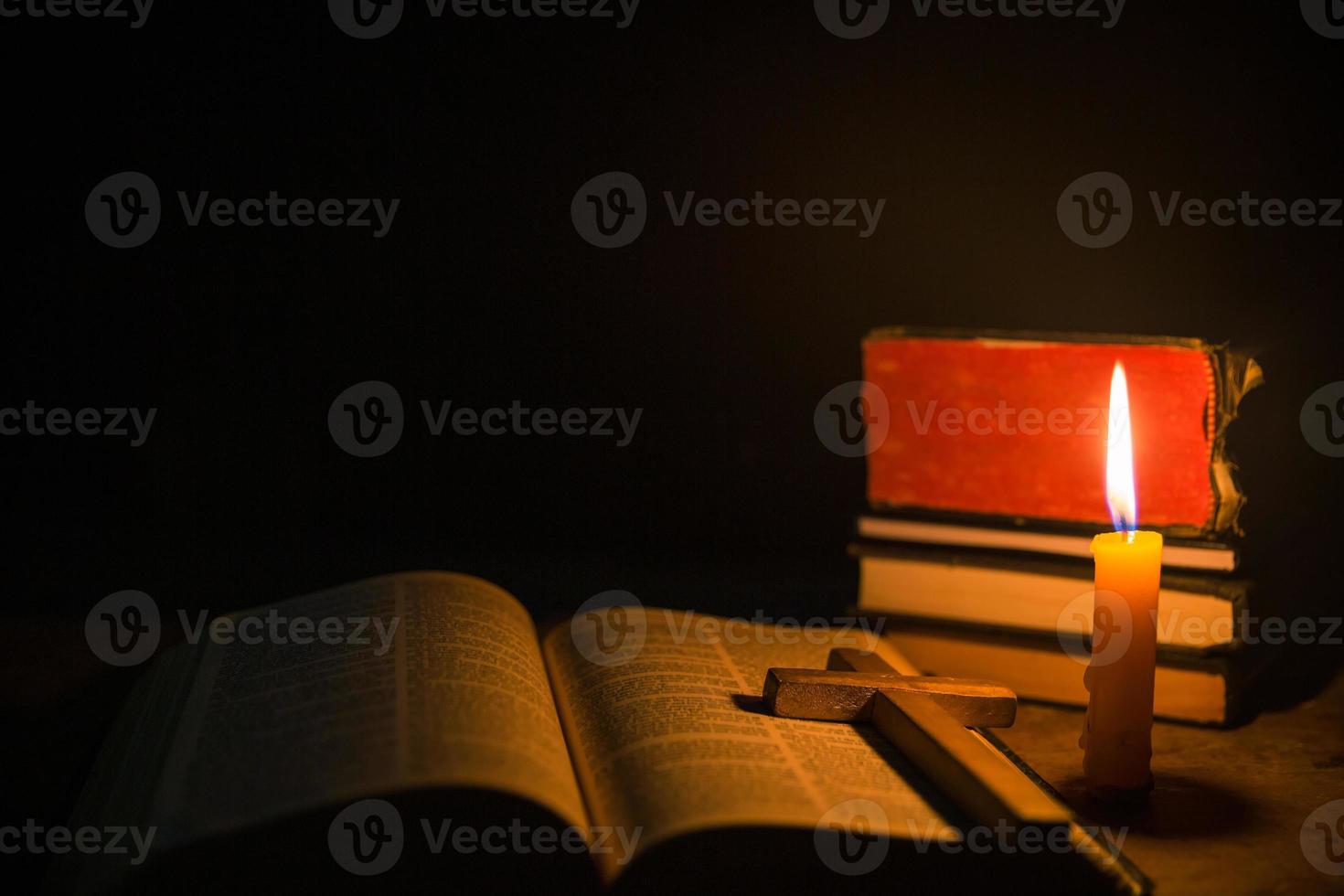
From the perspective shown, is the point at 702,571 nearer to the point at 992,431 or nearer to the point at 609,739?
the point at 992,431

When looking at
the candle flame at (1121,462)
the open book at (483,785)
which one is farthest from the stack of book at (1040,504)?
the open book at (483,785)

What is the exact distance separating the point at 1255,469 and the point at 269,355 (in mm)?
1164

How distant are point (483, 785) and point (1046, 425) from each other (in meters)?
0.64

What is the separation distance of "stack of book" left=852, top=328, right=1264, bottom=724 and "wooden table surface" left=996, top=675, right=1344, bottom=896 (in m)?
0.04

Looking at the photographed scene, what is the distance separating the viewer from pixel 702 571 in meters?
1.36

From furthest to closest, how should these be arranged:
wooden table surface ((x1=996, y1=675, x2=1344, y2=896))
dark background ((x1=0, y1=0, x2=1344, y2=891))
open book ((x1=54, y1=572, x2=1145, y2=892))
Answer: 1. dark background ((x1=0, y1=0, x2=1344, y2=891))
2. wooden table surface ((x1=996, y1=675, x2=1344, y2=896))
3. open book ((x1=54, y1=572, x2=1145, y2=892))

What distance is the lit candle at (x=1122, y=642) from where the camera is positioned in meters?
0.74

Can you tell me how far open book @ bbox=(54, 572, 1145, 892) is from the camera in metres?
0.58

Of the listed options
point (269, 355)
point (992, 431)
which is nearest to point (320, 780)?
point (992, 431)

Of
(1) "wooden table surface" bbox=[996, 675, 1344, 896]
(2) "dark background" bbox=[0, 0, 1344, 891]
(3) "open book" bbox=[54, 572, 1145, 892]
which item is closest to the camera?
(3) "open book" bbox=[54, 572, 1145, 892]

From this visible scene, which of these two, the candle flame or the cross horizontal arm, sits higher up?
the candle flame

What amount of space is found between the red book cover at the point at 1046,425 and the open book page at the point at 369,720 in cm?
40

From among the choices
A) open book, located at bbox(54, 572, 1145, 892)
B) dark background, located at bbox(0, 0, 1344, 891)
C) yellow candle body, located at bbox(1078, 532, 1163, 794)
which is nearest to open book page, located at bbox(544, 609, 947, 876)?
open book, located at bbox(54, 572, 1145, 892)

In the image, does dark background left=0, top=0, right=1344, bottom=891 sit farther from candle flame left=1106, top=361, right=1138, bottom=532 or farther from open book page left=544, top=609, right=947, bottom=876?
candle flame left=1106, top=361, right=1138, bottom=532
